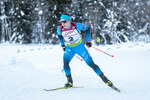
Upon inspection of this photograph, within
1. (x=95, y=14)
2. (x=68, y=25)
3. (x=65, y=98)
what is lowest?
(x=65, y=98)

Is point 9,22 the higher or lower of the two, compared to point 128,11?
lower

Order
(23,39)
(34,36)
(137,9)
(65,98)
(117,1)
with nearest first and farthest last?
1. (65,98)
2. (117,1)
3. (23,39)
4. (137,9)
5. (34,36)

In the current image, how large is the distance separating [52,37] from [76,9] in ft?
23.4

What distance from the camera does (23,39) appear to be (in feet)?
105

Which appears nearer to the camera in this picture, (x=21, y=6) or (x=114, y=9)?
(x=114, y=9)

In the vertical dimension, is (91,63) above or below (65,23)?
below

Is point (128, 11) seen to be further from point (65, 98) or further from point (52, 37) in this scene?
point (65, 98)

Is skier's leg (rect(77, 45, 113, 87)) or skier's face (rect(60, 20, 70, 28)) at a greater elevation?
skier's face (rect(60, 20, 70, 28))

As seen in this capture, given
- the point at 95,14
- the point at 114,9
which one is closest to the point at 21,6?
the point at 95,14

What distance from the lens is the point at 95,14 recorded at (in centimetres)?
2894

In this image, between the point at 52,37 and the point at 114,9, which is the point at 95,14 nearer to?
the point at 114,9

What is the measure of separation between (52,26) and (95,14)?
8.11m

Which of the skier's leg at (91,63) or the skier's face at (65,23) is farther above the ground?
the skier's face at (65,23)

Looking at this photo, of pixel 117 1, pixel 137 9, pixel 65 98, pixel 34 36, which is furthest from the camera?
pixel 34 36
